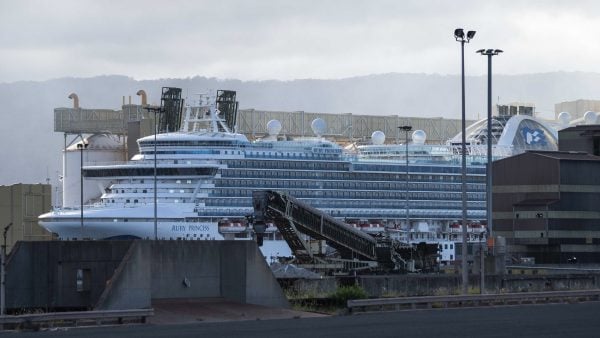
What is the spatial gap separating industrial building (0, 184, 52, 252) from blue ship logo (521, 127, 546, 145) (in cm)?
5152

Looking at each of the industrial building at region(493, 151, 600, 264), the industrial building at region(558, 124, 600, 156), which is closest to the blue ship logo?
the industrial building at region(558, 124, 600, 156)

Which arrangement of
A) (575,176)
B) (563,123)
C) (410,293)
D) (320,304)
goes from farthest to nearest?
(563,123) → (575,176) → (410,293) → (320,304)

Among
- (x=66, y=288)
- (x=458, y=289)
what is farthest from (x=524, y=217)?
(x=66, y=288)

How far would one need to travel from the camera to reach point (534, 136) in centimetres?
15625

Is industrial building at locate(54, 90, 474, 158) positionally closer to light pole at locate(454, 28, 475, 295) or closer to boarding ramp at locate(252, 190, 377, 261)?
boarding ramp at locate(252, 190, 377, 261)

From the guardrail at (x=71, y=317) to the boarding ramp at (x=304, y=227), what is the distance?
36.9 m

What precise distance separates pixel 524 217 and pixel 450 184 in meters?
46.3

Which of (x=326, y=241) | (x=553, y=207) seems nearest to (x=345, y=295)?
(x=326, y=241)

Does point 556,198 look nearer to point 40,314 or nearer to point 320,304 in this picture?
point 320,304

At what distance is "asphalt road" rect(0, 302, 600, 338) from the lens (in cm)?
3525

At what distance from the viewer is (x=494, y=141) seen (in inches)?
6225

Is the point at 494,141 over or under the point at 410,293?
over

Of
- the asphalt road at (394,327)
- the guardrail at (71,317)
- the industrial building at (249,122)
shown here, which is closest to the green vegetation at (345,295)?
the asphalt road at (394,327)

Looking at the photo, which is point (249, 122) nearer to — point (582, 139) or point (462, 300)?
point (582, 139)
